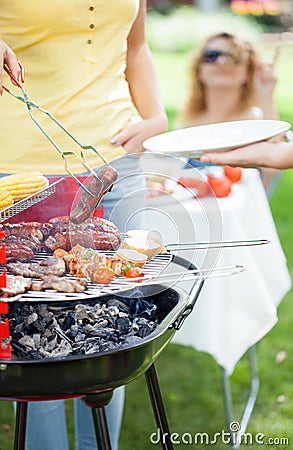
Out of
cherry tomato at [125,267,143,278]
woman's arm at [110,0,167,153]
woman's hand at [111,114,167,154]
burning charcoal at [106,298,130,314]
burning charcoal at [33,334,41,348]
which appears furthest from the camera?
woman's arm at [110,0,167,153]

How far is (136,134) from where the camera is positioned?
6.91 ft

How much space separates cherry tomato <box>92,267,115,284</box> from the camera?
145 centimetres

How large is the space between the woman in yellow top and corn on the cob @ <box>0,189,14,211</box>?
29cm

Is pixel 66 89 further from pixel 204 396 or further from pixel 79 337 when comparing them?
pixel 204 396

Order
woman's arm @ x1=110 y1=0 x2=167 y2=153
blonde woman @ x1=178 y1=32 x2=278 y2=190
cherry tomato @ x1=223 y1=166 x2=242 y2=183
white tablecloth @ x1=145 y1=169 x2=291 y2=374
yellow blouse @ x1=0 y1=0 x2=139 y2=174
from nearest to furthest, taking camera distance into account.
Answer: yellow blouse @ x1=0 y1=0 x2=139 y2=174
woman's arm @ x1=110 y1=0 x2=167 y2=153
white tablecloth @ x1=145 y1=169 x2=291 y2=374
cherry tomato @ x1=223 y1=166 x2=242 y2=183
blonde woman @ x1=178 y1=32 x2=278 y2=190

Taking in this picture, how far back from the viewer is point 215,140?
1.84m

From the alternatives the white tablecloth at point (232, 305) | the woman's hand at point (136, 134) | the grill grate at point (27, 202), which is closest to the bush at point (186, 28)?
the white tablecloth at point (232, 305)

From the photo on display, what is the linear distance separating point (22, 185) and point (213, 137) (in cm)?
48

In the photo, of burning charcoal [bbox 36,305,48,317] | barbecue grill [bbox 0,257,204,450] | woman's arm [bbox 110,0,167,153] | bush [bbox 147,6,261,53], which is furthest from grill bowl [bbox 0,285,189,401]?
bush [bbox 147,6,261,53]

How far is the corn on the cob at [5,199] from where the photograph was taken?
1.66 m

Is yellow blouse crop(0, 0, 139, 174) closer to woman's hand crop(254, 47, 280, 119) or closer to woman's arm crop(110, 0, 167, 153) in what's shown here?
woman's arm crop(110, 0, 167, 153)

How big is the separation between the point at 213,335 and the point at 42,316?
110 centimetres

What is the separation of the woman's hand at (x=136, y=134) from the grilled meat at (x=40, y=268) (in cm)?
60

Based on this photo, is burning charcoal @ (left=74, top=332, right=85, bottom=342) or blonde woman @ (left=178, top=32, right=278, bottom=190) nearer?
burning charcoal @ (left=74, top=332, right=85, bottom=342)
